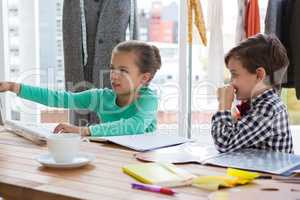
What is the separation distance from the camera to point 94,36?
A: 291cm

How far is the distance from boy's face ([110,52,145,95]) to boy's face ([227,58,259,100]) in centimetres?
52

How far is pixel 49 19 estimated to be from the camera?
129 inches

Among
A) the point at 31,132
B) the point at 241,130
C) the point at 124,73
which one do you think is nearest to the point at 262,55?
the point at 241,130

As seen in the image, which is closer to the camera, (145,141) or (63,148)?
(63,148)

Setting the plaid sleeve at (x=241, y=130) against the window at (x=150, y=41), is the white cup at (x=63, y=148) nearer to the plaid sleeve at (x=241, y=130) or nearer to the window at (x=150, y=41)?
the plaid sleeve at (x=241, y=130)

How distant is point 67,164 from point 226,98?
649 millimetres

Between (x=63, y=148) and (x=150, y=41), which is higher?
(x=150, y=41)

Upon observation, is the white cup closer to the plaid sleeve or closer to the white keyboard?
the white keyboard

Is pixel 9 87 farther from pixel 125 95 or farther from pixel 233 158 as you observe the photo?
pixel 233 158

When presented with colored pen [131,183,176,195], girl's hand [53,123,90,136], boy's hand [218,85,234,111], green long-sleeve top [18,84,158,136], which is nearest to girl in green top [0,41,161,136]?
green long-sleeve top [18,84,158,136]

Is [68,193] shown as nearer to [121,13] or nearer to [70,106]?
[70,106]

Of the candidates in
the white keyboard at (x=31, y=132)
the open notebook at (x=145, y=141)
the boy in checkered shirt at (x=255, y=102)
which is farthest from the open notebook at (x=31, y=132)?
the boy in checkered shirt at (x=255, y=102)

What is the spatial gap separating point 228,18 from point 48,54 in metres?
1.20

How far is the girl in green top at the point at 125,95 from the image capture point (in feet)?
6.70
